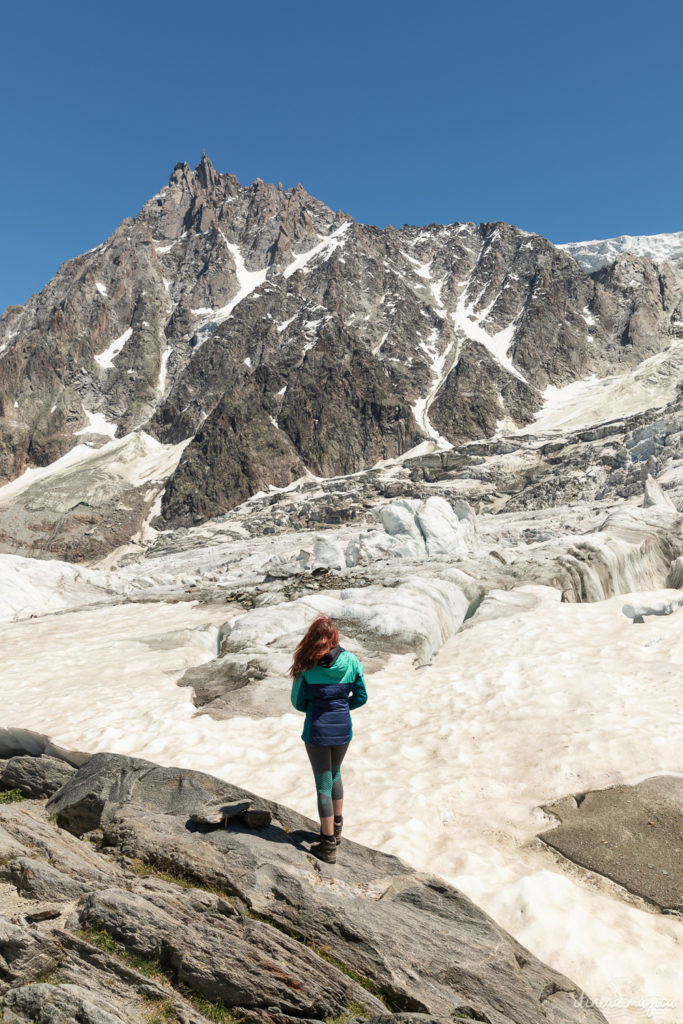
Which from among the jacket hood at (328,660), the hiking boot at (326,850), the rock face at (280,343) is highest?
the rock face at (280,343)

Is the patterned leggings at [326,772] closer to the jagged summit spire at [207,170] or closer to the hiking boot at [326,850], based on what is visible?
the hiking boot at [326,850]

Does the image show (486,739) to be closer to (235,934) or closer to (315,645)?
(315,645)

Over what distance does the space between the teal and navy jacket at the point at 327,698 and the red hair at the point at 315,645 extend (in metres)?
0.06

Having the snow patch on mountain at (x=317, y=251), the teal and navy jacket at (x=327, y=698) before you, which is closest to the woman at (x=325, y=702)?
the teal and navy jacket at (x=327, y=698)

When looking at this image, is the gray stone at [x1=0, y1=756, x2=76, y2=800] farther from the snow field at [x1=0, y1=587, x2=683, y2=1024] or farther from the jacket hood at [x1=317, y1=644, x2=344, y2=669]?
the jacket hood at [x1=317, y1=644, x2=344, y2=669]

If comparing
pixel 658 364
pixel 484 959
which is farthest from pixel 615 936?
pixel 658 364

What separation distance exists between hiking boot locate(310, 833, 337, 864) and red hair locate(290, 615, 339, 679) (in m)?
1.63

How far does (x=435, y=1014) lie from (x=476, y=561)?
1696 centimetres

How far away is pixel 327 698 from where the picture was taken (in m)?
5.98

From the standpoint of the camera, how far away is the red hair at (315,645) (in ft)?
19.4

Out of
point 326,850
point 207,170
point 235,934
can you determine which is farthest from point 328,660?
point 207,170

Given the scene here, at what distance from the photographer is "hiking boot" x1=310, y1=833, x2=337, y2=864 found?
5676 mm

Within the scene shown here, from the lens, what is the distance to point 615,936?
5.29m

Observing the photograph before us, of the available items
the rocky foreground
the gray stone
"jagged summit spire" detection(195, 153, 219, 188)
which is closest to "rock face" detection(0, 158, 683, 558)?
"jagged summit spire" detection(195, 153, 219, 188)
